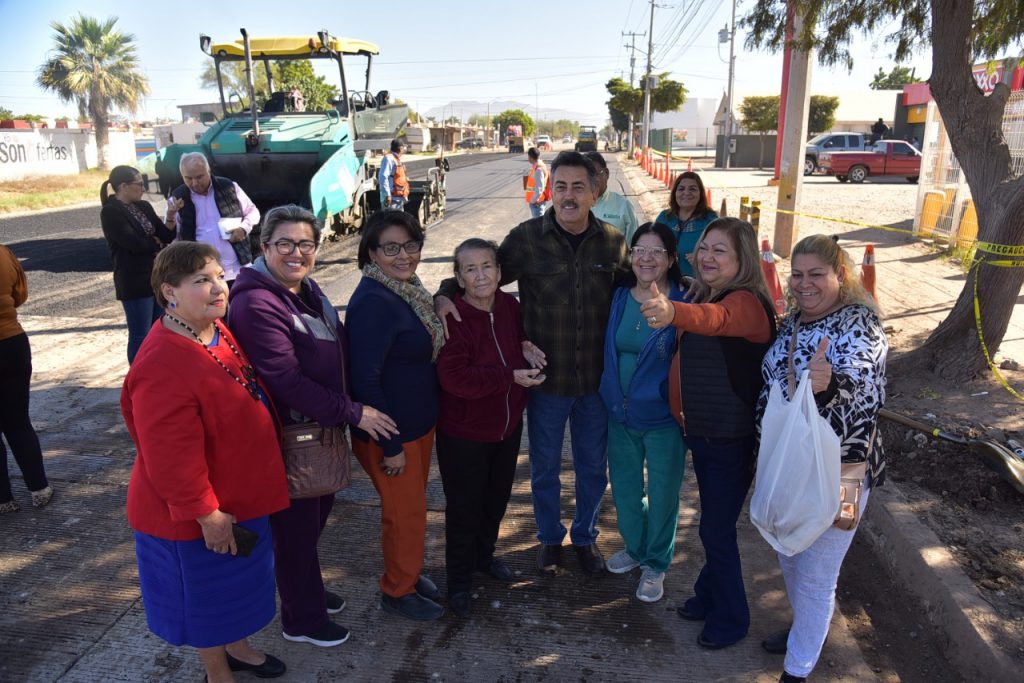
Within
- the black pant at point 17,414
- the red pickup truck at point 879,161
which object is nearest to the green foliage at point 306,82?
the black pant at point 17,414

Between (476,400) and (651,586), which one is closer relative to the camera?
(476,400)

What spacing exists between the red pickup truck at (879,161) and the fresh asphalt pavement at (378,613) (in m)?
24.4

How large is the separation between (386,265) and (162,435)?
1003 mm

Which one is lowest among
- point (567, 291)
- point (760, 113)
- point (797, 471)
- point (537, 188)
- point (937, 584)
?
point (937, 584)

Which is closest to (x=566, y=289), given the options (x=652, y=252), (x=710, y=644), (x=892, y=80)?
(x=652, y=252)

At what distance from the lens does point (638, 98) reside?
53438 millimetres

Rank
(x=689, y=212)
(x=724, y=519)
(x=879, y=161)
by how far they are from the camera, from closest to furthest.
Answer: (x=724, y=519), (x=689, y=212), (x=879, y=161)

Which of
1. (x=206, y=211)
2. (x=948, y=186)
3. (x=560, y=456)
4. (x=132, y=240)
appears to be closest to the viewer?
(x=560, y=456)

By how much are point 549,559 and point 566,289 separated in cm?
133

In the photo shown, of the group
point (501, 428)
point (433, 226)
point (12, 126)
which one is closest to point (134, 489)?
point (501, 428)

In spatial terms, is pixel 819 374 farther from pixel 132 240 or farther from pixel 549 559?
pixel 132 240

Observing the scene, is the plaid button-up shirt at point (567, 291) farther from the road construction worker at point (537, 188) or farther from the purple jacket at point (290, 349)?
the road construction worker at point (537, 188)

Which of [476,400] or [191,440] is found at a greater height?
[191,440]

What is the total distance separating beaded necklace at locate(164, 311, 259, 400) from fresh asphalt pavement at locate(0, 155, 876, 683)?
3.94ft
